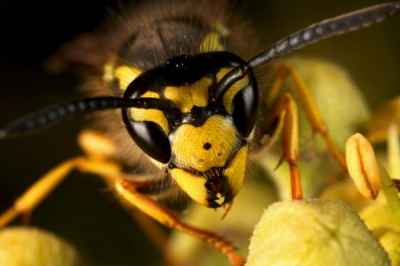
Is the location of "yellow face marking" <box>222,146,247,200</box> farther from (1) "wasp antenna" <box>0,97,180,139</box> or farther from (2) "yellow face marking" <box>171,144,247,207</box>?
(1) "wasp antenna" <box>0,97,180,139</box>

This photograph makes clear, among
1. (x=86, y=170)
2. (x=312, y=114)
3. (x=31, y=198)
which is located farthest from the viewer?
(x=86, y=170)

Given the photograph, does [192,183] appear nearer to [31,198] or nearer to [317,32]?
[317,32]

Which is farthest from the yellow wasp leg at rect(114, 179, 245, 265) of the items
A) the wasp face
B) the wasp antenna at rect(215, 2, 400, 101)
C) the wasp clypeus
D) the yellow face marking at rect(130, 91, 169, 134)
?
the wasp antenna at rect(215, 2, 400, 101)

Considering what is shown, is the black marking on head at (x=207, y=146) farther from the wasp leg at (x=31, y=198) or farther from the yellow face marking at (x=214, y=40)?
the wasp leg at (x=31, y=198)

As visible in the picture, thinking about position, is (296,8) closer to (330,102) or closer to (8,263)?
(330,102)

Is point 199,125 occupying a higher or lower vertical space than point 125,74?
lower

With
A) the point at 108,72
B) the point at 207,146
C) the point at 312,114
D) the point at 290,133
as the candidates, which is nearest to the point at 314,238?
the point at 207,146
